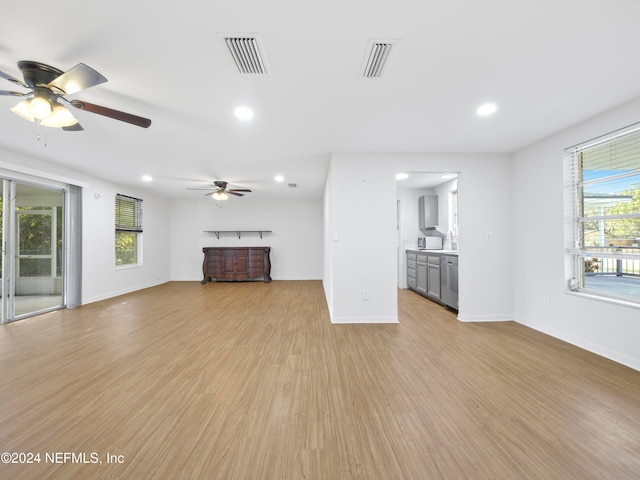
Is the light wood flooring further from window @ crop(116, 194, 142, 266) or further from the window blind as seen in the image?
the window blind

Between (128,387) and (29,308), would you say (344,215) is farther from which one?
(29,308)

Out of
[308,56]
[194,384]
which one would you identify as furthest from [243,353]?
[308,56]

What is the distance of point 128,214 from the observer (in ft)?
20.5

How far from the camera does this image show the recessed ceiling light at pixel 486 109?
2441mm

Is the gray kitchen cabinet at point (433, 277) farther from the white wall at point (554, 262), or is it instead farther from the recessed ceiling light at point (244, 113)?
the recessed ceiling light at point (244, 113)

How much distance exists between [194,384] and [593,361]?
3592 millimetres

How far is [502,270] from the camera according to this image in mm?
3768

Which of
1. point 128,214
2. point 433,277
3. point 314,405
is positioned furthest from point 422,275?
point 128,214

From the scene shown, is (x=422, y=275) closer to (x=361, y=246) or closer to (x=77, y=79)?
(x=361, y=246)

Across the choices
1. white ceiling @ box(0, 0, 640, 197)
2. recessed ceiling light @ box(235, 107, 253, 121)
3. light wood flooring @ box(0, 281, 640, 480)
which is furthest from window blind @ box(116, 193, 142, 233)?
recessed ceiling light @ box(235, 107, 253, 121)

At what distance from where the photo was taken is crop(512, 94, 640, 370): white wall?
246 centimetres

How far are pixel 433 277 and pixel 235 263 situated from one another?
5179mm

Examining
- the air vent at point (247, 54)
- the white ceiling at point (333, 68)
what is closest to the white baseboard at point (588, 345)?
the white ceiling at point (333, 68)

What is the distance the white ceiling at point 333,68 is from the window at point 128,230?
2.71 metres
